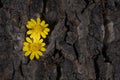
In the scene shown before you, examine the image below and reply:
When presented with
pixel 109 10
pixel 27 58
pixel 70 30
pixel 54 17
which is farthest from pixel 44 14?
pixel 109 10

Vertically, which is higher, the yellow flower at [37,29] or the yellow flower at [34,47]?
the yellow flower at [37,29]

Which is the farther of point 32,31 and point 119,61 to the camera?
point 32,31

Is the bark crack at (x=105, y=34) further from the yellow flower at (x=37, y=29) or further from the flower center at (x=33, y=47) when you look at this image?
the flower center at (x=33, y=47)

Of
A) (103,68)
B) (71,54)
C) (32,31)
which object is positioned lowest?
(103,68)

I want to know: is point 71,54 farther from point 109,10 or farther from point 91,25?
point 109,10

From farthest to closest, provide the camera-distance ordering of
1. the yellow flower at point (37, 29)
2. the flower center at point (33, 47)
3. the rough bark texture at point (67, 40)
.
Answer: the flower center at point (33, 47), the yellow flower at point (37, 29), the rough bark texture at point (67, 40)

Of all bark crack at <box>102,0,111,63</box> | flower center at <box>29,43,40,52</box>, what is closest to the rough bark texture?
bark crack at <box>102,0,111,63</box>

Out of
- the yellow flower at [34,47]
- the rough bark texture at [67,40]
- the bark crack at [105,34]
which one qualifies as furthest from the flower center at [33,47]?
the bark crack at [105,34]
